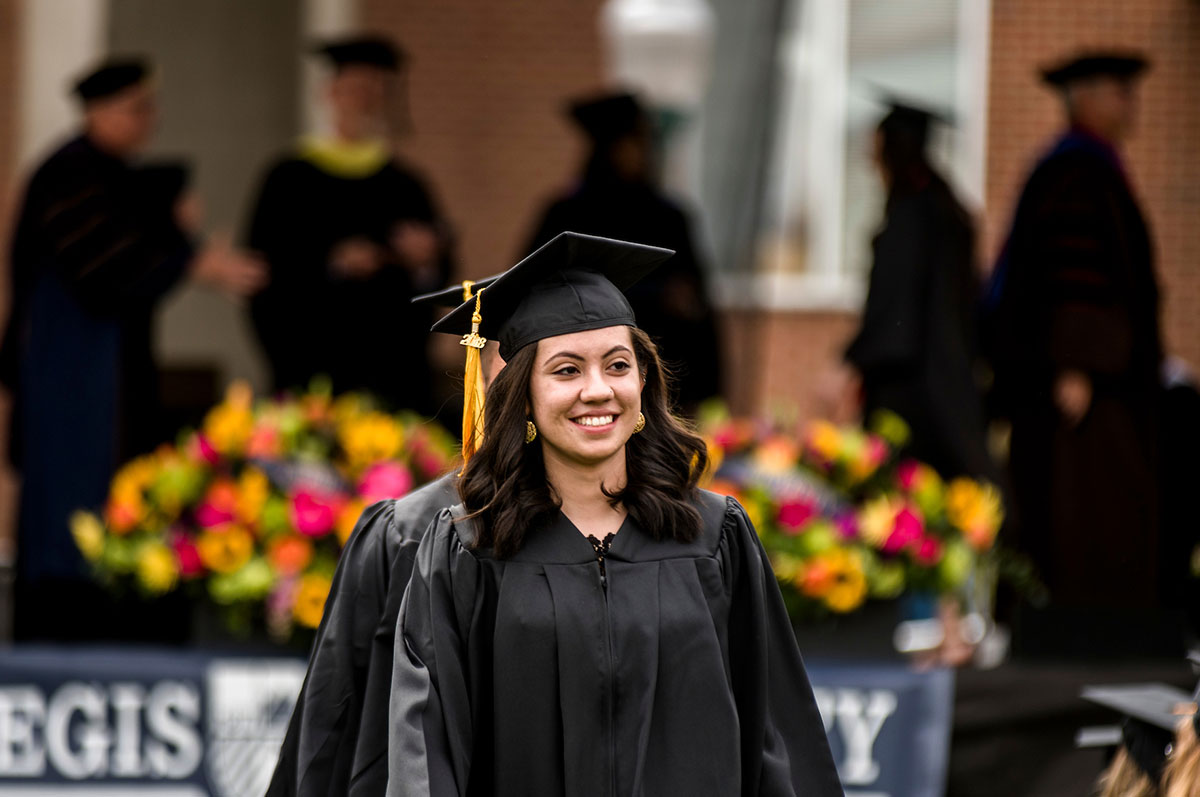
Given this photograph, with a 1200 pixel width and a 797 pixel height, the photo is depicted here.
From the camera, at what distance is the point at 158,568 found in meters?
5.35

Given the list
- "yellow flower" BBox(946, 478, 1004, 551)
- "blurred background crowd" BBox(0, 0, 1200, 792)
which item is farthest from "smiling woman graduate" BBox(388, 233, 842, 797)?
"blurred background crowd" BBox(0, 0, 1200, 792)

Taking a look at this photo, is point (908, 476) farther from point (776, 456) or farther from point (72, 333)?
point (72, 333)

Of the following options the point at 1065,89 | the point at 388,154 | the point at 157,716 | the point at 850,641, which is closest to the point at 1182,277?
the point at 1065,89

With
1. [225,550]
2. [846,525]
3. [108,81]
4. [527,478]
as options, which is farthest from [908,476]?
[108,81]

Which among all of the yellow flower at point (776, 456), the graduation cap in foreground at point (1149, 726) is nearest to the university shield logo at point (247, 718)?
the yellow flower at point (776, 456)

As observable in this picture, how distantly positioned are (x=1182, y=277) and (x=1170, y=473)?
4.17m

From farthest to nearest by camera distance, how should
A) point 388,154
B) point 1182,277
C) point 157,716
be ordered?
1. point 1182,277
2. point 388,154
3. point 157,716

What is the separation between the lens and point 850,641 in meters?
5.44

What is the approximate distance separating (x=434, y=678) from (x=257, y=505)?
2.55 metres

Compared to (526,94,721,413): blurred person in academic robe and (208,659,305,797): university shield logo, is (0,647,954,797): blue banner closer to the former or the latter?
(208,659,305,797): university shield logo

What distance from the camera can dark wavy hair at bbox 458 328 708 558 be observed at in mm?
3084

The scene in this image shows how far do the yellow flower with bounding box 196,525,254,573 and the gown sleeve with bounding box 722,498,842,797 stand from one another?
245 cm

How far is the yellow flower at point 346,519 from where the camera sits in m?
5.29

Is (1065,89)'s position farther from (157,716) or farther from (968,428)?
(157,716)
